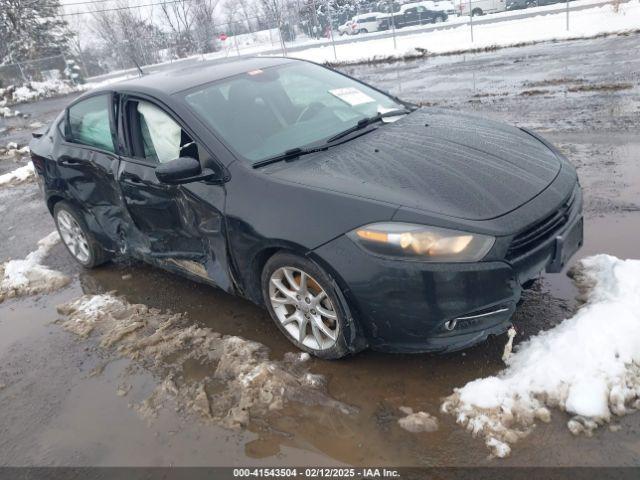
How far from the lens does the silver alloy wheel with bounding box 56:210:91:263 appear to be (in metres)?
5.07

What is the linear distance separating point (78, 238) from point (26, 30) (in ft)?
122

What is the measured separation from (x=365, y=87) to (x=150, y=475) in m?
3.25

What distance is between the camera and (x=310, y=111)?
3854 mm

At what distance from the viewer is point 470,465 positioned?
92.9 inches

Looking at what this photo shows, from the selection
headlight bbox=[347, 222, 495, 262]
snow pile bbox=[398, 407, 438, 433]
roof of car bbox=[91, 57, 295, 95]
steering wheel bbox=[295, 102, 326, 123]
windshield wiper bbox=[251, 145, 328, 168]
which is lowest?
snow pile bbox=[398, 407, 438, 433]

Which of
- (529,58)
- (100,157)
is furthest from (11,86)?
(100,157)

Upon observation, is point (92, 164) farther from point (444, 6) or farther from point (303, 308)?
point (444, 6)

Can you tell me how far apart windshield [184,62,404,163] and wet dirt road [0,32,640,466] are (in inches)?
50.3

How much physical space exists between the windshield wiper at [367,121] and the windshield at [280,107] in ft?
0.15

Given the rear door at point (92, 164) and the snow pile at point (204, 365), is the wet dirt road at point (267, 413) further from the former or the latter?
the rear door at point (92, 164)

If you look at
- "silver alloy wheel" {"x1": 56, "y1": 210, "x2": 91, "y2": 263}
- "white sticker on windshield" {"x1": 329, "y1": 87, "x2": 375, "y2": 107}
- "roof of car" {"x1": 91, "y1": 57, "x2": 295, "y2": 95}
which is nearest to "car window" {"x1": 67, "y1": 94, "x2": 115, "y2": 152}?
"roof of car" {"x1": 91, "y1": 57, "x2": 295, "y2": 95}

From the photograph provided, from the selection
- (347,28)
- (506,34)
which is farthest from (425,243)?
(347,28)

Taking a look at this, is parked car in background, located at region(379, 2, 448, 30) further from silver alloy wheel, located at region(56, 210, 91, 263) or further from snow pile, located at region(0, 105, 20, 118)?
silver alloy wheel, located at region(56, 210, 91, 263)

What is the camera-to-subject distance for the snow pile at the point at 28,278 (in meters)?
5.02
